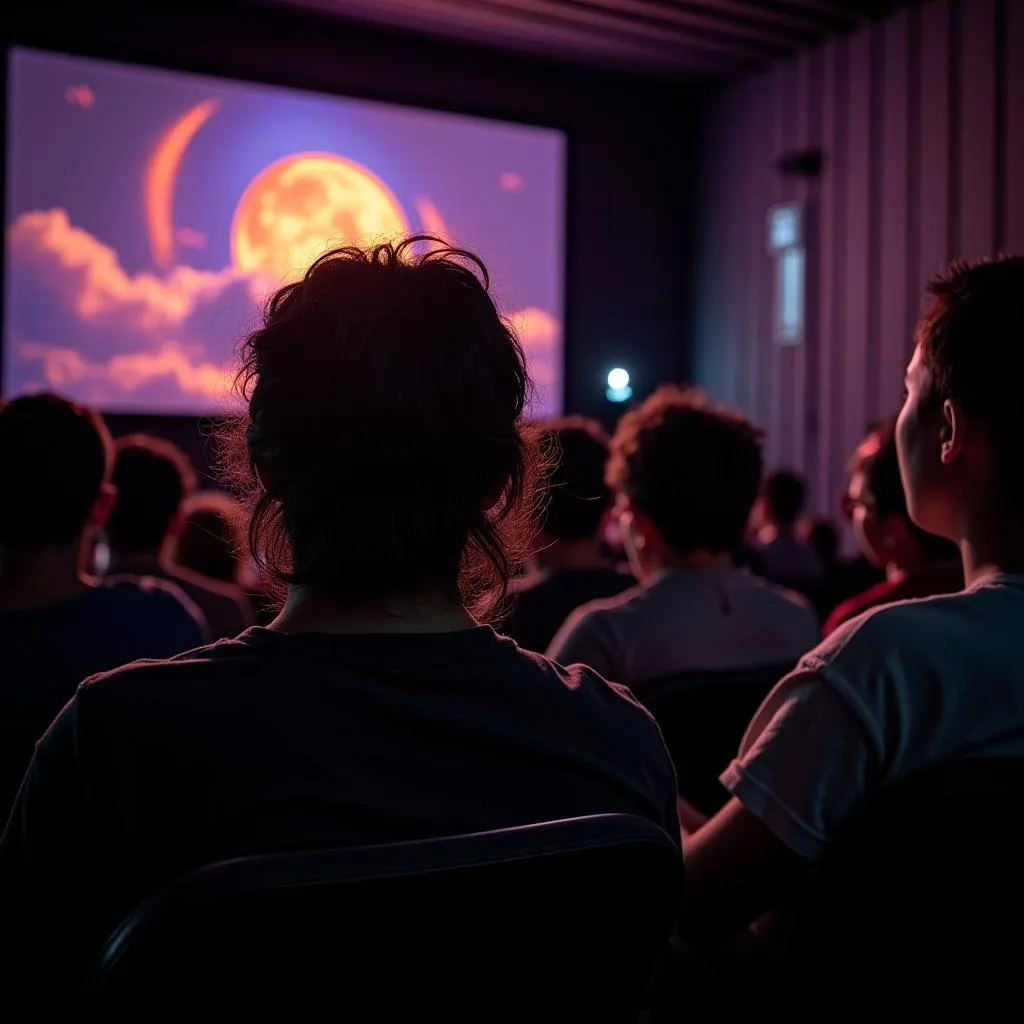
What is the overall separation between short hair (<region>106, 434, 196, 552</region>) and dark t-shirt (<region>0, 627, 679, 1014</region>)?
181cm

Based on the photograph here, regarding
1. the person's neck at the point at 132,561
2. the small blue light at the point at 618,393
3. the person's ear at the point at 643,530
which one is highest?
the small blue light at the point at 618,393

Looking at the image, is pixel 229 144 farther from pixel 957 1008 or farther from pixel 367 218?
pixel 957 1008

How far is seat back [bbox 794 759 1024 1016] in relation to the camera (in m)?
0.88

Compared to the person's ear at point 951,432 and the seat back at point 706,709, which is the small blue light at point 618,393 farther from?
the person's ear at point 951,432

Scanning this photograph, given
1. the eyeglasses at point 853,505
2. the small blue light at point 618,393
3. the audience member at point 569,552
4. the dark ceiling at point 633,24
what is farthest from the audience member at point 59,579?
the small blue light at point 618,393

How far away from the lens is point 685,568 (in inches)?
79.4

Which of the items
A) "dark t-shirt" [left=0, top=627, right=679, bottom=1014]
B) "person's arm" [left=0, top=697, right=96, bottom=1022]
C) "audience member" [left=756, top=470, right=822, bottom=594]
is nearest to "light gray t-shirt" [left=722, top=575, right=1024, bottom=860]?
"dark t-shirt" [left=0, top=627, right=679, bottom=1014]

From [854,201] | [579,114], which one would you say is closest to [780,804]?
[854,201]

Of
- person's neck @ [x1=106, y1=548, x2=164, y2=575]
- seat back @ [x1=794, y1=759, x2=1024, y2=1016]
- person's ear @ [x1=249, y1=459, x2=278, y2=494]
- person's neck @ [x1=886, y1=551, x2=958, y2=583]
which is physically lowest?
seat back @ [x1=794, y1=759, x2=1024, y2=1016]

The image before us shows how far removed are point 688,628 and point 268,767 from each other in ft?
4.10

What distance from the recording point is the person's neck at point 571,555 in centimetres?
247

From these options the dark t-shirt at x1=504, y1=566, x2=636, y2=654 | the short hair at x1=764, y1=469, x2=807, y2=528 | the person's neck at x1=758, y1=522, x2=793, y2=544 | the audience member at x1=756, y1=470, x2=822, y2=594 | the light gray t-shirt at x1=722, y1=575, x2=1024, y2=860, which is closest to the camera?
the light gray t-shirt at x1=722, y1=575, x2=1024, y2=860

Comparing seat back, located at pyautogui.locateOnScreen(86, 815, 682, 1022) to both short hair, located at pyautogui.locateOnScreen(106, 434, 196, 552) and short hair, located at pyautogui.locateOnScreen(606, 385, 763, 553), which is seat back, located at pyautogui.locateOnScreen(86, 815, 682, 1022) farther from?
short hair, located at pyautogui.locateOnScreen(106, 434, 196, 552)

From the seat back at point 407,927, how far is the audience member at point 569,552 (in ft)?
4.92
